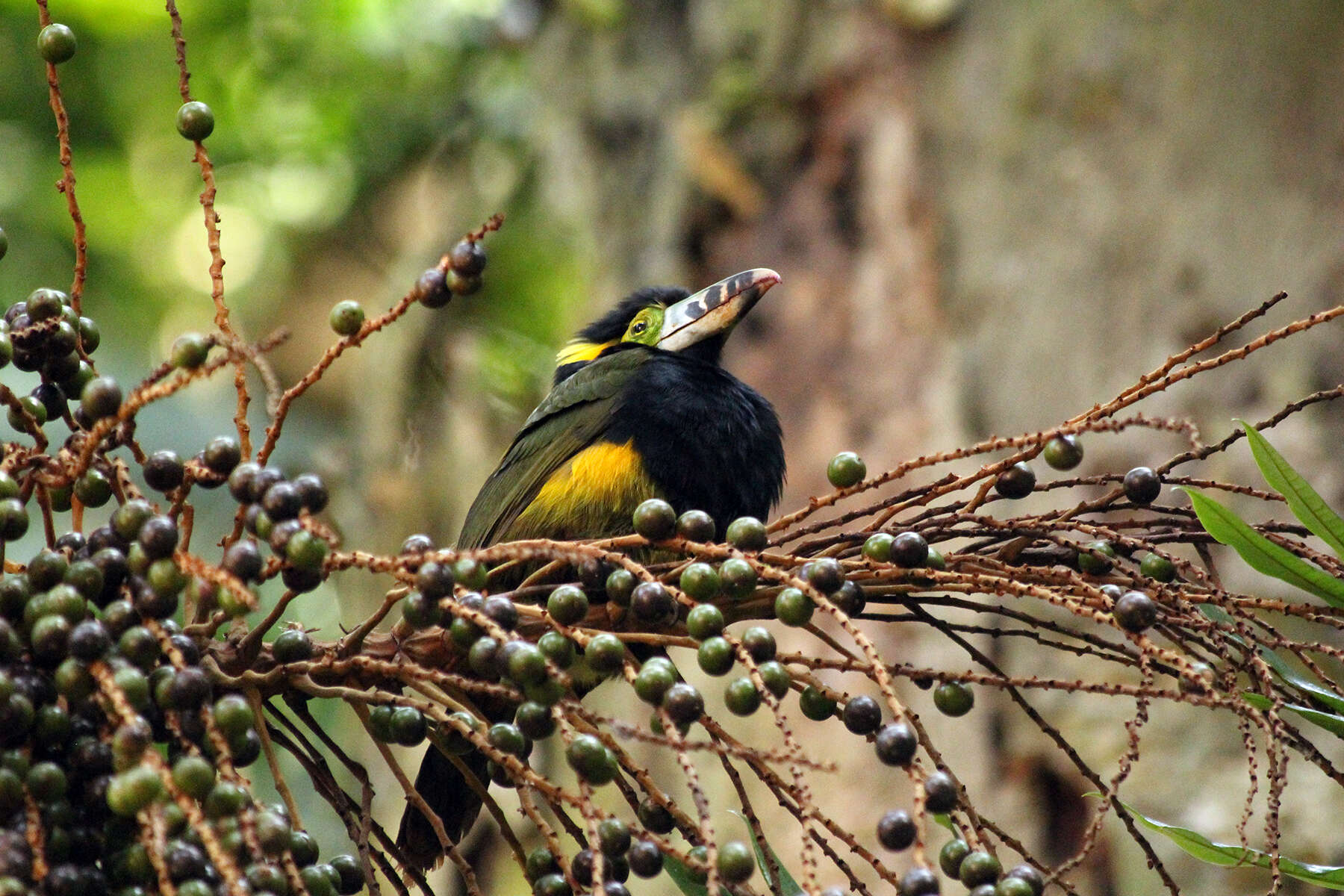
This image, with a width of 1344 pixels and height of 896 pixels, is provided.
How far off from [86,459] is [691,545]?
50 cm

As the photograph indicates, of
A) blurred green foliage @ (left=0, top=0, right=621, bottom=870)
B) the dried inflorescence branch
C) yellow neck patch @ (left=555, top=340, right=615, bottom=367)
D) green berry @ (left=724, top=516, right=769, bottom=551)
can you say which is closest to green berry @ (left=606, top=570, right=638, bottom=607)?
the dried inflorescence branch

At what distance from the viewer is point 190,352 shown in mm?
1087

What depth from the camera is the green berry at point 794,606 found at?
114 cm

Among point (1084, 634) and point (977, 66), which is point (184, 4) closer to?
point (977, 66)

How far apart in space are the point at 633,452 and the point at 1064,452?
1127mm

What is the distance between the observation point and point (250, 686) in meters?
1.15

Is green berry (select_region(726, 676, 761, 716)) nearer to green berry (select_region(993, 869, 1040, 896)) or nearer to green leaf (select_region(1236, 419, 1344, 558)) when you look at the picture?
green berry (select_region(993, 869, 1040, 896))

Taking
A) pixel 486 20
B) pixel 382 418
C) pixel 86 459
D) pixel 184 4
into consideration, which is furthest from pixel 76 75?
pixel 86 459

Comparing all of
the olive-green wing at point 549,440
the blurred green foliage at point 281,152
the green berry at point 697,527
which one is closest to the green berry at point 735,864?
the green berry at point 697,527

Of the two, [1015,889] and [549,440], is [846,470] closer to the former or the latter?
[1015,889]

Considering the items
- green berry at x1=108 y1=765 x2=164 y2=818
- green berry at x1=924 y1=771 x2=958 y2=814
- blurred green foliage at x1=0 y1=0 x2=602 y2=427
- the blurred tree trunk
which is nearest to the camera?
green berry at x1=108 y1=765 x2=164 y2=818

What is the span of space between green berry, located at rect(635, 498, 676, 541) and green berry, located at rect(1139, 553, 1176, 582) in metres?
0.45

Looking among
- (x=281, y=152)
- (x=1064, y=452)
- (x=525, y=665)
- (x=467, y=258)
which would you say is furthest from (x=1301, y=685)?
(x=281, y=152)

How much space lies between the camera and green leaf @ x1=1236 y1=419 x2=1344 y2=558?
4.19 ft
